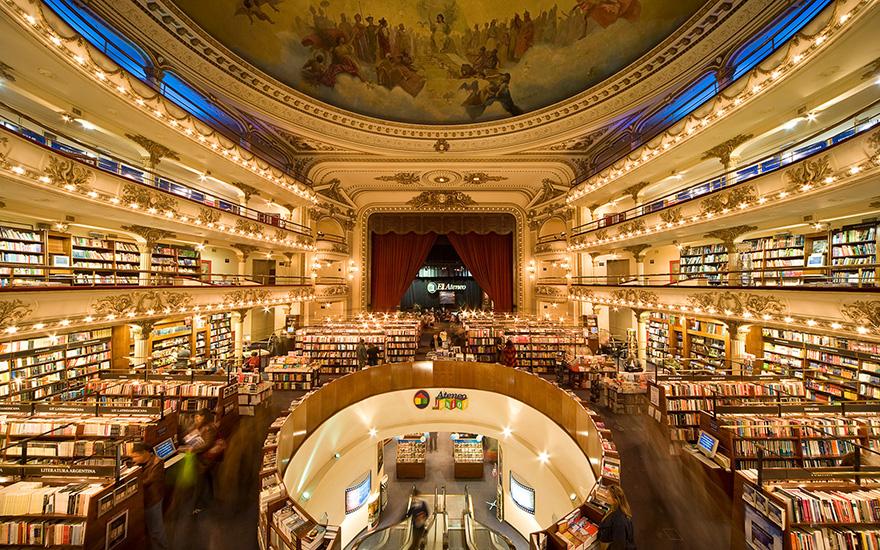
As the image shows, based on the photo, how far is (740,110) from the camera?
18.8 ft

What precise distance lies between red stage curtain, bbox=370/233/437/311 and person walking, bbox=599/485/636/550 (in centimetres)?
1293

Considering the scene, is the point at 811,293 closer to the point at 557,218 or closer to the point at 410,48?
the point at 557,218

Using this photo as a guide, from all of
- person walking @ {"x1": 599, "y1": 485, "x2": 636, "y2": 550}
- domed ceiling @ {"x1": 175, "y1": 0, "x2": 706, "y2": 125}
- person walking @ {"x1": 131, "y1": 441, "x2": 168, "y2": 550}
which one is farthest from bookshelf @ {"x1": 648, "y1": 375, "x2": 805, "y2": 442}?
domed ceiling @ {"x1": 175, "y1": 0, "x2": 706, "y2": 125}

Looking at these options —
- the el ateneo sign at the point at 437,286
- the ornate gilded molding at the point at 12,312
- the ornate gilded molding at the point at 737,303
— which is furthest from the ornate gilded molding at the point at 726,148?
the el ateneo sign at the point at 437,286

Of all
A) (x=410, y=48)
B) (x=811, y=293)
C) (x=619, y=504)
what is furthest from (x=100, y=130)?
(x=811, y=293)

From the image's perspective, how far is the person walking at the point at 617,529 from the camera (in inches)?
121

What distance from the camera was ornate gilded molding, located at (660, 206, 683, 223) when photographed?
7.23m

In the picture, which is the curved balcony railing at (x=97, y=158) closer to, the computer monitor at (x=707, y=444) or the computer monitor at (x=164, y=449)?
the computer monitor at (x=164, y=449)

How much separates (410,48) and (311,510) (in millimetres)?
11529

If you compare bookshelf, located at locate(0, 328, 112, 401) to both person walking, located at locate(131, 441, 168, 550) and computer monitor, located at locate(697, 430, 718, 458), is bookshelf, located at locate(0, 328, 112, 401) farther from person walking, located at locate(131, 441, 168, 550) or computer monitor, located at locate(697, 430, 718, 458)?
computer monitor, located at locate(697, 430, 718, 458)

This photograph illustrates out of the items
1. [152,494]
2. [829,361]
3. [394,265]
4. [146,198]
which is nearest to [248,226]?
[146,198]

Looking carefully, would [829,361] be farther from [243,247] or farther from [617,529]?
[243,247]

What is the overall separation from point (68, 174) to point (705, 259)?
14.7 metres

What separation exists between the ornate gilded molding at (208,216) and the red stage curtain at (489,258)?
9.81 meters
